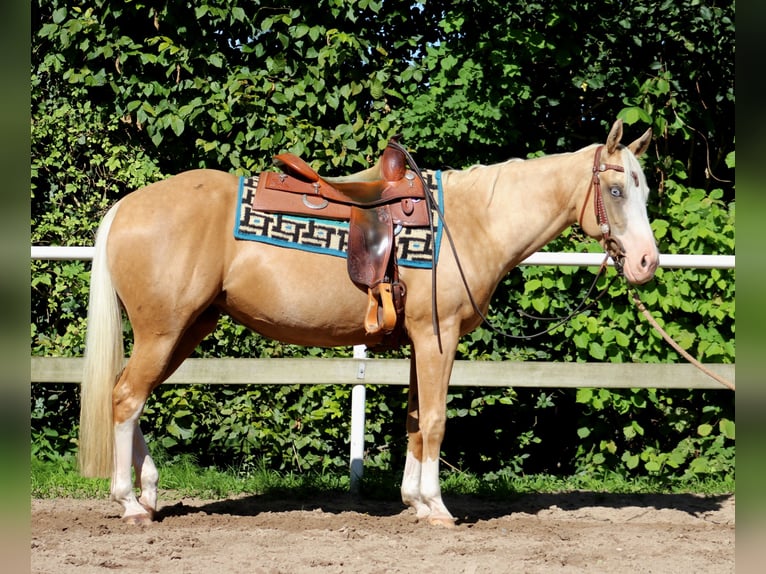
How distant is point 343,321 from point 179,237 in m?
0.97

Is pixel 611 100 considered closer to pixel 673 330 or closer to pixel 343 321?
pixel 673 330

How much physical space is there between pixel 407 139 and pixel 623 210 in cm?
250

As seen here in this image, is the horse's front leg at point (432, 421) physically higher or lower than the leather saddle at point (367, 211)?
lower

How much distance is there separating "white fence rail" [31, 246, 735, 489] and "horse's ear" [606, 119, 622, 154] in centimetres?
99

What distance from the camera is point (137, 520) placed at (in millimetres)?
4465

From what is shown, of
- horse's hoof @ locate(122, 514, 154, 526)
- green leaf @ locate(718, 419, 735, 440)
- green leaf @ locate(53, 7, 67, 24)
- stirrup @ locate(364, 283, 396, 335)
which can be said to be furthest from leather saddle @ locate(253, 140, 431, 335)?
green leaf @ locate(53, 7, 67, 24)

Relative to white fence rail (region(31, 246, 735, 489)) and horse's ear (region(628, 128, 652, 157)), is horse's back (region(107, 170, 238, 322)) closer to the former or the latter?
white fence rail (region(31, 246, 735, 489))

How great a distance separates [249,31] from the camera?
673 cm

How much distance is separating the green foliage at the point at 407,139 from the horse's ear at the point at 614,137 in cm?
164

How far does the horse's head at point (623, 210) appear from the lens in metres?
4.39

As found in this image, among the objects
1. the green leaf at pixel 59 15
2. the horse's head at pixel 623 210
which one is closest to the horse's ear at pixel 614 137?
the horse's head at pixel 623 210

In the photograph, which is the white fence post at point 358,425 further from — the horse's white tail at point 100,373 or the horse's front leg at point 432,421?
the horse's white tail at point 100,373

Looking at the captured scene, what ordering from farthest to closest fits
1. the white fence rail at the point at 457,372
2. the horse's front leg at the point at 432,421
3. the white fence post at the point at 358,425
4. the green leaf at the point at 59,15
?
the green leaf at the point at 59,15 → the white fence post at the point at 358,425 → the white fence rail at the point at 457,372 → the horse's front leg at the point at 432,421

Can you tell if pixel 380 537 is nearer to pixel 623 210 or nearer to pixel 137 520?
pixel 137 520
